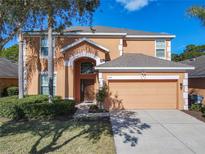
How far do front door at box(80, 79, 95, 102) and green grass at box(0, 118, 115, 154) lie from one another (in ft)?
30.6

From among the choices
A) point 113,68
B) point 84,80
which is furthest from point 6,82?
point 113,68

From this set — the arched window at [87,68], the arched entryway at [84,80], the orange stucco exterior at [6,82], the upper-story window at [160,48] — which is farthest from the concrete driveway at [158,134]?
the orange stucco exterior at [6,82]

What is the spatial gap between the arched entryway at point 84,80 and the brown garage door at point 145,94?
479 cm

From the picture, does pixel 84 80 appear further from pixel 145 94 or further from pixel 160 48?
pixel 160 48

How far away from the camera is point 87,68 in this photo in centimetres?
2291

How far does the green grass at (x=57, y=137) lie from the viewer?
8641 millimetres

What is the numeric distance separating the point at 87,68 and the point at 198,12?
11.3 meters

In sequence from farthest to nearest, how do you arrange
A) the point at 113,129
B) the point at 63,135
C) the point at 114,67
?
the point at 114,67 < the point at 113,129 < the point at 63,135

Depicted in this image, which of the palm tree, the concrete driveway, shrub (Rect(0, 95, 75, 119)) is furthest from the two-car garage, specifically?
the palm tree

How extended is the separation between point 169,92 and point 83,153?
1172 centimetres

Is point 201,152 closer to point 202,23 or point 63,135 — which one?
point 63,135

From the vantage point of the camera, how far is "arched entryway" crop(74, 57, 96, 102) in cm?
2267

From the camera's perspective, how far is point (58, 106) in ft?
49.6

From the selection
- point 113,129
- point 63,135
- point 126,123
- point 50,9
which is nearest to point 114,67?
point 126,123
